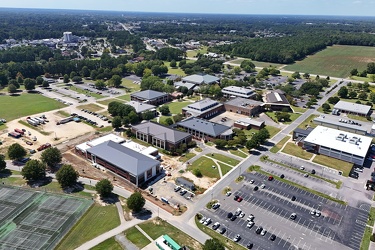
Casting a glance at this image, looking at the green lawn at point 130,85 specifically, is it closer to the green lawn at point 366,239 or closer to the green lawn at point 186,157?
the green lawn at point 186,157

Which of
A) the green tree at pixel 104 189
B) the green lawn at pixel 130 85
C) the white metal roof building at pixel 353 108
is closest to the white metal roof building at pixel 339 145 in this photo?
the white metal roof building at pixel 353 108

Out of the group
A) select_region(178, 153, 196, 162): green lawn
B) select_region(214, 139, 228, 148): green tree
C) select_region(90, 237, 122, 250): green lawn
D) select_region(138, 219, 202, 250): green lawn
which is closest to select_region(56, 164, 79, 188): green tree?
select_region(90, 237, 122, 250): green lawn

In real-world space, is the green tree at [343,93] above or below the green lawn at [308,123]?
above

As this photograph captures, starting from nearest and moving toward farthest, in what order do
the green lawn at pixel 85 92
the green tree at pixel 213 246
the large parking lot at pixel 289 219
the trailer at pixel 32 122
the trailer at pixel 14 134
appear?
the green tree at pixel 213 246 → the large parking lot at pixel 289 219 → the trailer at pixel 14 134 → the trailer at pixel 32 122 → the green lawn at pixel 85 92

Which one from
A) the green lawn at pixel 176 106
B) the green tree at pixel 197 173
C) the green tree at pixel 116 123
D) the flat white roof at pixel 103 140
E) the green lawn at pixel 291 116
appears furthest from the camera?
the green lawn at pixel 176 106

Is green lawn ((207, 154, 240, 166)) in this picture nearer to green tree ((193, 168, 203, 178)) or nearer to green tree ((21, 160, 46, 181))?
green tree ((193, 168, 203, 178))

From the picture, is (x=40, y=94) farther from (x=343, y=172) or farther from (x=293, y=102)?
(x=343, y=172)

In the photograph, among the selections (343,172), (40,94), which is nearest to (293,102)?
(343,172)
